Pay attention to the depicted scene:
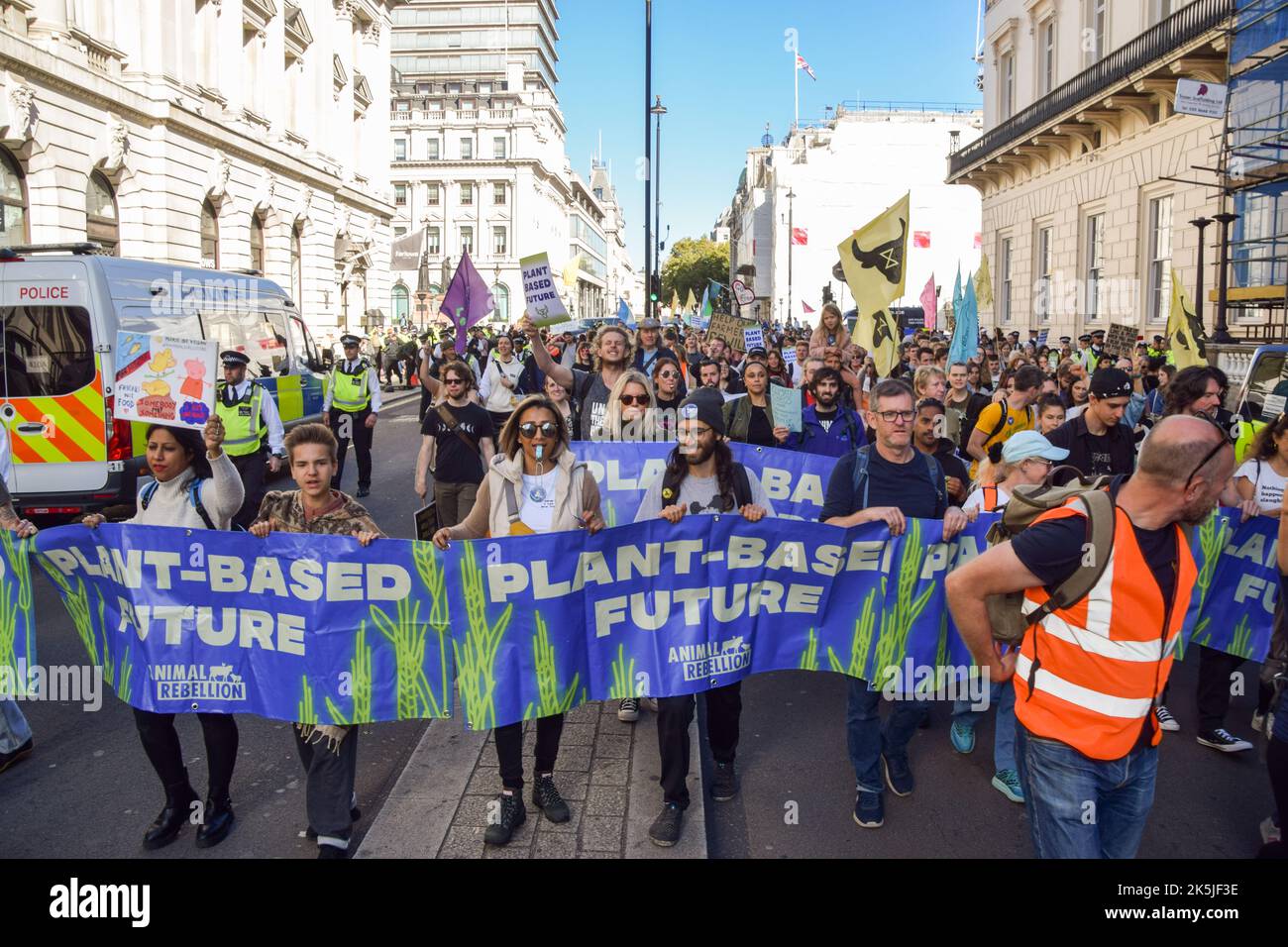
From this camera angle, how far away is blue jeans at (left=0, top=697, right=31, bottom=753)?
190 inches

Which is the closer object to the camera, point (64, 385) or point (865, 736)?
point (865, 736)

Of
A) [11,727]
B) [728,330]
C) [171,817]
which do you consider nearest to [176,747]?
[171,817]

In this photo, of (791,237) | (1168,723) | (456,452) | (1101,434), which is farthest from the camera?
(791,237)

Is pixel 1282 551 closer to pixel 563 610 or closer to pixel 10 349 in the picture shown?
pixel 563 610

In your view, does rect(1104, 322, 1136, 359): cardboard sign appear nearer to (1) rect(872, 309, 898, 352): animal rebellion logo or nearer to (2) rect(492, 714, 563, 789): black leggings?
(1) rect(872, 309, 898, 352): animal rebellion logo

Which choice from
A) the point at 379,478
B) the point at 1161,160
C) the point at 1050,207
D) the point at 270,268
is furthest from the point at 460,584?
the point at 270,268

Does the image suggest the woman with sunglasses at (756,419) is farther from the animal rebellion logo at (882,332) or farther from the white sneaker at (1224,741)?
the white sneaker at (1224,741)

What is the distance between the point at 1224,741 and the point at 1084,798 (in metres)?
2.95

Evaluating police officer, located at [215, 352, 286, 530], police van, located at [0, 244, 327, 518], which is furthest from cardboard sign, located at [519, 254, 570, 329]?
police van, located at [0, 244, 327, 518]

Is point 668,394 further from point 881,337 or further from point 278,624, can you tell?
point 278,624

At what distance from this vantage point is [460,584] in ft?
13.6

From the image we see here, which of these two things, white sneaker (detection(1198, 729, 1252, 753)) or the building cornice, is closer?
white sneaker (detection(1198, 729, 1252, 753))

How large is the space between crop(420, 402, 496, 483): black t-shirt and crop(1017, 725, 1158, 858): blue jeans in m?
5.28

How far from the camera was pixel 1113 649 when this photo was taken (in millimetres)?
2688
